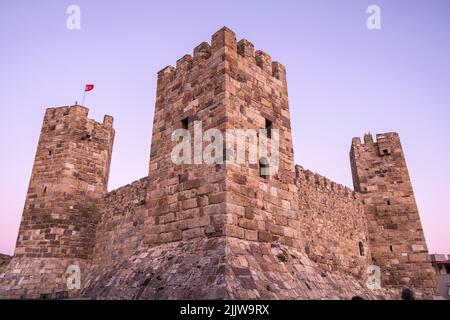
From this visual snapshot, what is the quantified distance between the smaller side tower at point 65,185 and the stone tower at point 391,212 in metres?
11.3

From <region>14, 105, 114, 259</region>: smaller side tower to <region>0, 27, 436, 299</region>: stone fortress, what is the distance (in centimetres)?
4

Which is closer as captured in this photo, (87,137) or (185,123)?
(185,123)

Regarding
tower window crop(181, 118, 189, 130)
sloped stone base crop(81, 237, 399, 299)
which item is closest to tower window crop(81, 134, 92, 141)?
tower window crop(181, 118, 189, 130)

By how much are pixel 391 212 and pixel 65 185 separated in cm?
1311

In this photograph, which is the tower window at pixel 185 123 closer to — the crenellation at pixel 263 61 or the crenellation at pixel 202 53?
the crenellation at pixel 202 53

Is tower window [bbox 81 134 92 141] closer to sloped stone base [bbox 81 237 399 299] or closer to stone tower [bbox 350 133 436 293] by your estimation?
sloped stone base [bbox 81 237 399 299]

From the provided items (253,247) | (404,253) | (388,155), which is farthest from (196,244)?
→ (388,155)

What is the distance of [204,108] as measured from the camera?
252 inches

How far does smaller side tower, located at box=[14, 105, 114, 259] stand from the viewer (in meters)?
11.5

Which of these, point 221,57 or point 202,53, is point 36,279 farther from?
point 221,57

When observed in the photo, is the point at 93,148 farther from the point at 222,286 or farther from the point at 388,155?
the point at 388,155

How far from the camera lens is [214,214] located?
207 inches

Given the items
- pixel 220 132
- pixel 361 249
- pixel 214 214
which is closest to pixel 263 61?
pixel 220 132
